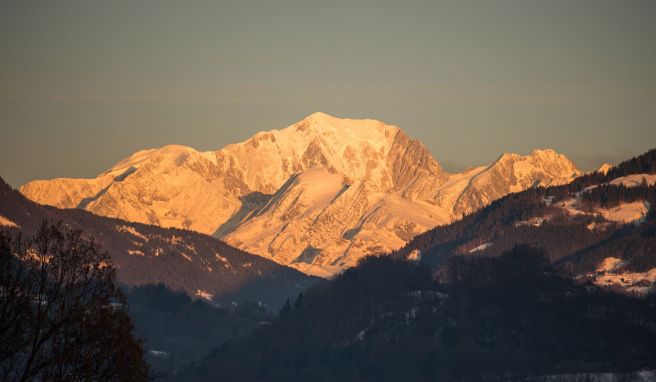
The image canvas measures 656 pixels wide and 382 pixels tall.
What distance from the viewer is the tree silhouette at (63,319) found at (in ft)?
364

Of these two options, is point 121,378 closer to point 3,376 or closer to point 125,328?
point 125,328

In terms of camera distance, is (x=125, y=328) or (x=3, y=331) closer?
(x=3, y=331)

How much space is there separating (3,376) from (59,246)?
12243 mm

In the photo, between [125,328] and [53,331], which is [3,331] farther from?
[125,328]

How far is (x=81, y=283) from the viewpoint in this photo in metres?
115

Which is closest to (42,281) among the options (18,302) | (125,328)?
(18,302)

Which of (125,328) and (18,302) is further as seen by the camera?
(125,328)

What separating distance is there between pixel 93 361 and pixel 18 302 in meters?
6.92

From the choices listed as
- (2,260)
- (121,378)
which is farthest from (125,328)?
(2,260)

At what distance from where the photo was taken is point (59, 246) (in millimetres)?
117750

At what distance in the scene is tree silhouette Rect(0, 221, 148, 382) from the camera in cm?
11088

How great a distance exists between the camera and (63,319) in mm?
113062

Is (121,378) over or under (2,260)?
under

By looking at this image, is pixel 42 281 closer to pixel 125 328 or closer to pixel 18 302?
pixel 18 302
